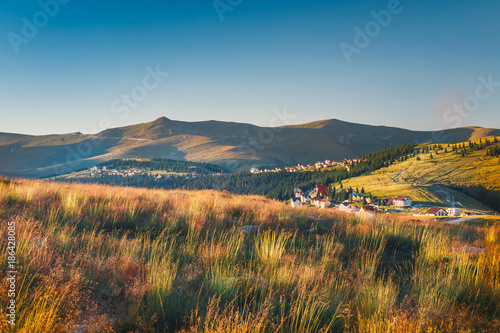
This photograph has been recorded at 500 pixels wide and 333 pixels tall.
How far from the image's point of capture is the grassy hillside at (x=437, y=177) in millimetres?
98562

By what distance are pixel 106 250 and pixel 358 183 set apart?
15120 centimetres

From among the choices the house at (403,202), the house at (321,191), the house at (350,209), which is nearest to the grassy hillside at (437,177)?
the house at (403,202)

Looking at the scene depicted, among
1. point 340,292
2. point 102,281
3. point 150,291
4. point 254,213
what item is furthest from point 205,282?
point 254,213

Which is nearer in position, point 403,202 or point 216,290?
point 216,290

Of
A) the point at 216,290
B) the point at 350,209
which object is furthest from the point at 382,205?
the point at 216,290

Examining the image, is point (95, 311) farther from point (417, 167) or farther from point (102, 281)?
point (417, 167)

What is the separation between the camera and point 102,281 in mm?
3861

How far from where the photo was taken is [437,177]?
125 metres

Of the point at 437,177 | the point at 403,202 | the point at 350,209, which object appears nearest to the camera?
the point at 350,209

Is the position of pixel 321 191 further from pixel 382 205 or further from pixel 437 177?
pixel 437 177

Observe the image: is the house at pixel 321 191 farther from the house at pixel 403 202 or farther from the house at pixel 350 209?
the house at pixel 350 209

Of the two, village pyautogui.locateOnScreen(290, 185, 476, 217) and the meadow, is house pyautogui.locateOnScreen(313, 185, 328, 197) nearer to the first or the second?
village pyautogui.locateOnScreen(290, 185, 476, 217)

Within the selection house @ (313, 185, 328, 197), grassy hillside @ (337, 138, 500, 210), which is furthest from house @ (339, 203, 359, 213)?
house @ (313, 185, 328, 197)

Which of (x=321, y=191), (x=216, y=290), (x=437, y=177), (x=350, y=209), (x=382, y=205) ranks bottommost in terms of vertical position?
(x=382, y=205)
